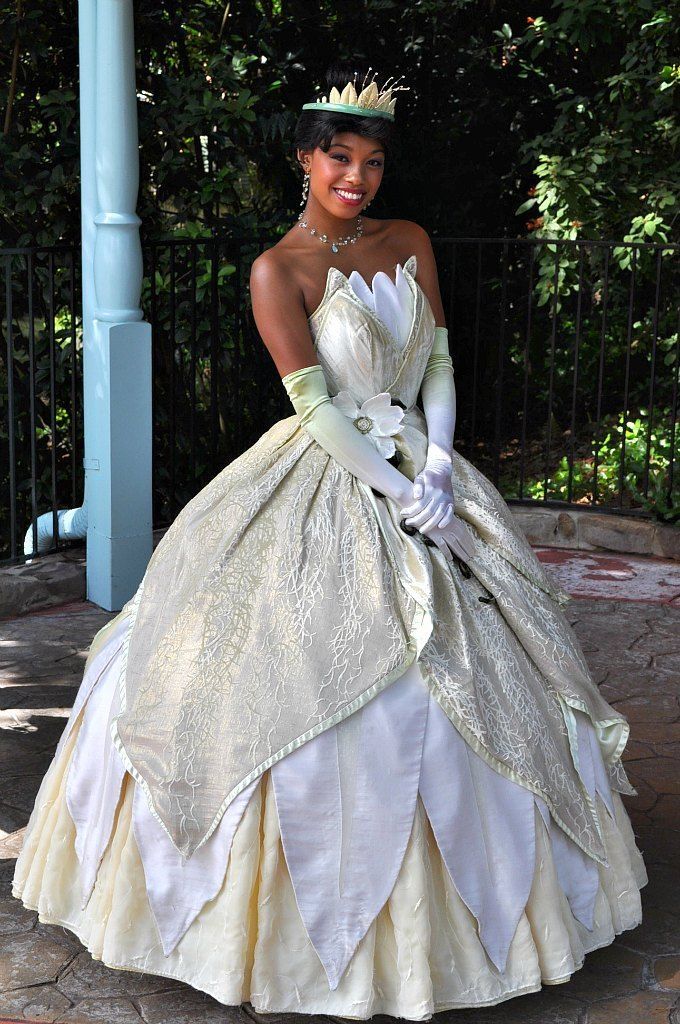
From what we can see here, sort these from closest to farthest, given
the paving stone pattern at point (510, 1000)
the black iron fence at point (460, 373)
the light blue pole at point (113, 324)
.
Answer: the paving stone pattern at point (510, 1000), the light blue pole at point (113, 324), the black iron fence at point (460, 373)

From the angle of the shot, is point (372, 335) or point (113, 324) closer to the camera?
point (372, 335)

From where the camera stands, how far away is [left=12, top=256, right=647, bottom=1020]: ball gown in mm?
2381

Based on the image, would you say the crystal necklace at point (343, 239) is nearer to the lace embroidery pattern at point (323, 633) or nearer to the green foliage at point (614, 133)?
the lace embroidery pattern at point (323, 633)

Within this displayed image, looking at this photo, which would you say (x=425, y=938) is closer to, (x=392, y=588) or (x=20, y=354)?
(x=392, y=588)

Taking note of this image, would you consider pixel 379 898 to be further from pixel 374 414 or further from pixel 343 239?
pixel 343 239

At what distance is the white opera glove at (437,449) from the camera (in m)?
2.72

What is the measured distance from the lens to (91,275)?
5.02m

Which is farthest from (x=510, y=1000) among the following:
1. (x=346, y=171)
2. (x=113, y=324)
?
(x=113, y=324)

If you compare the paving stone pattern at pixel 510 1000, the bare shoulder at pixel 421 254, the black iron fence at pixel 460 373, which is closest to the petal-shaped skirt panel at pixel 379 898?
the paving stone pattern at pixel 510 1000

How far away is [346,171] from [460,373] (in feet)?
16.1

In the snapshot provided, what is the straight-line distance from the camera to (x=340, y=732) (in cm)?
241

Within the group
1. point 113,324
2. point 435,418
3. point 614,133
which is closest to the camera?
point 435,418

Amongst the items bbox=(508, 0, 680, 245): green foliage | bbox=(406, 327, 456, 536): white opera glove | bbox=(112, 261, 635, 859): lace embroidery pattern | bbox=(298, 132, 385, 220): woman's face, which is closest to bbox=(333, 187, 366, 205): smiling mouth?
bbox=(298, 132, 385, 220): woman's face

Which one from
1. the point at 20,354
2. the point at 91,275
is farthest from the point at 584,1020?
the point at 20,354
